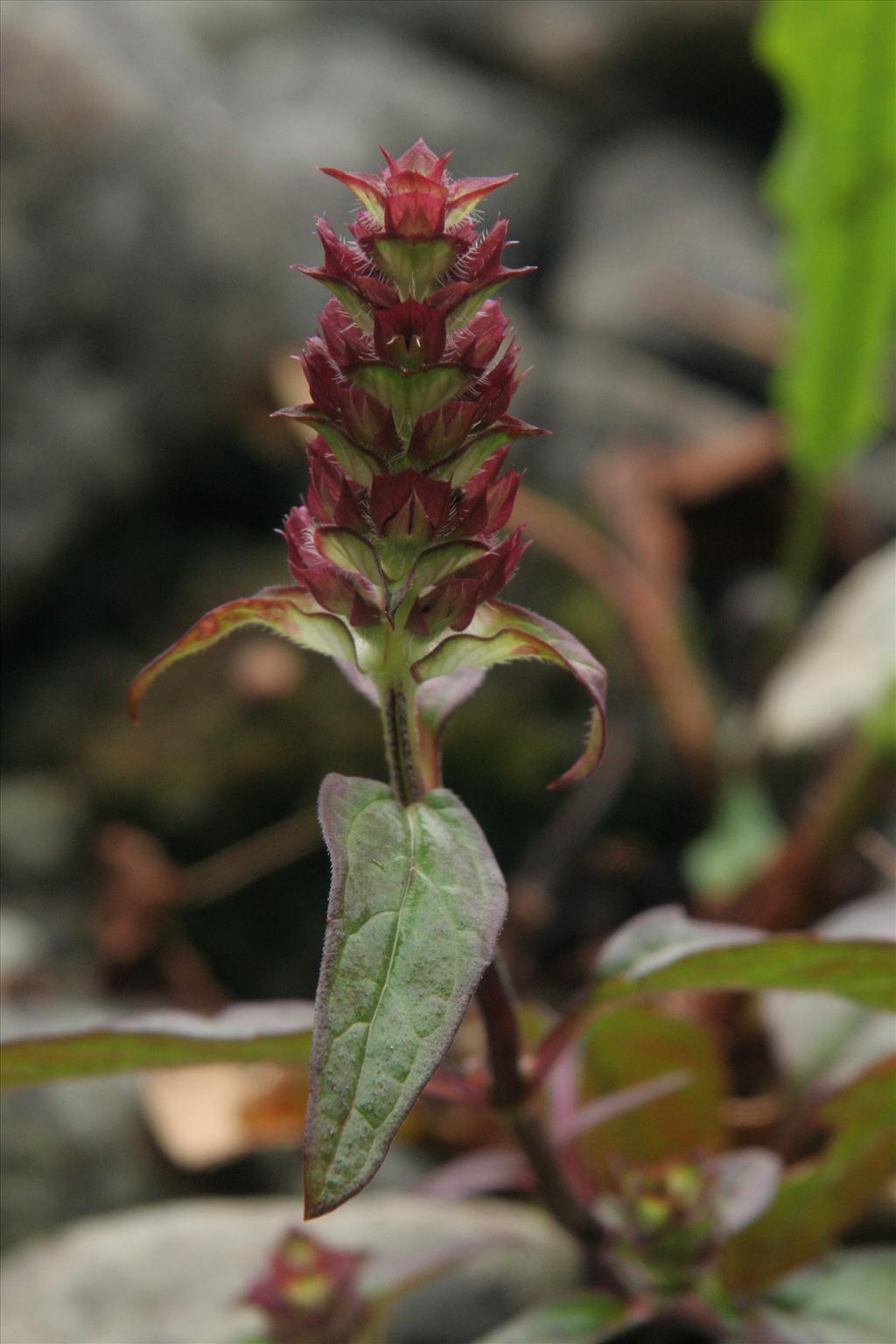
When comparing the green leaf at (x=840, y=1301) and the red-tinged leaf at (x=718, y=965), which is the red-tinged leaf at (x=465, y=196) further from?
the green leaf at (x=840, y=1301)

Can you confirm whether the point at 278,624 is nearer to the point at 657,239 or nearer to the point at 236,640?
the point at 236,640

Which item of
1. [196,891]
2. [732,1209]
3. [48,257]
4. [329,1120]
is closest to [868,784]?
[732,1209]

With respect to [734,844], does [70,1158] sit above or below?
below

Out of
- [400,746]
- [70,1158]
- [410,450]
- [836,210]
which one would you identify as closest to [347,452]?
[410,450]

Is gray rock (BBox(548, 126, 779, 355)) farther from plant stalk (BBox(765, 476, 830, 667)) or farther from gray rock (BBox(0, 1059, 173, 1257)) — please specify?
gray rock (BBox(0, 1059, 173, 1257))

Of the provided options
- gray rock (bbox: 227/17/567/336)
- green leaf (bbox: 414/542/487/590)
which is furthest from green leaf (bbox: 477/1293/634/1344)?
gray rock (bbox: 227/17/567/336)
